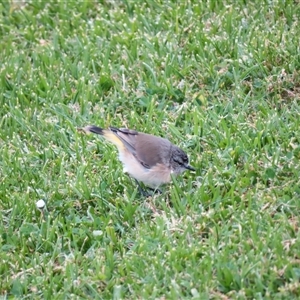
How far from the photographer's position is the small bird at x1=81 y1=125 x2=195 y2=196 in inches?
254

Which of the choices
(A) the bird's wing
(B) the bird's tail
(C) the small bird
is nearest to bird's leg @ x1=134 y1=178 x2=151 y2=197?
(C) the small bird

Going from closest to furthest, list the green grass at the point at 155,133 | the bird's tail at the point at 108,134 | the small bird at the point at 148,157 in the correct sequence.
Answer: the green grass at the point at 155,133, the small bird at the point at 148,157, the bird's tail at the point at 108,134

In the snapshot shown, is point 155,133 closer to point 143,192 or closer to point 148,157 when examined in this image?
point 148,157

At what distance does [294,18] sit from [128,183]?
290cm

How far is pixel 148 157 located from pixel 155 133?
0.63 metres

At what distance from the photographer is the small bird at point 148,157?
645 centimetres

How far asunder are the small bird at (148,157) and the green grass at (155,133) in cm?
15

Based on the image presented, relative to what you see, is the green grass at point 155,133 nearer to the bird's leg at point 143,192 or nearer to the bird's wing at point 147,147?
the bird's leg at point 143,192

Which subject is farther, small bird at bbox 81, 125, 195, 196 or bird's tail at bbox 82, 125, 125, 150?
bird's tail at bbox 82, 125, 125, 150

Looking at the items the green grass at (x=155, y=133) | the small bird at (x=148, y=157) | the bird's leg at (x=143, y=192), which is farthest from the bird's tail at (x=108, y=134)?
the bird's leg at (x=143, y=192)

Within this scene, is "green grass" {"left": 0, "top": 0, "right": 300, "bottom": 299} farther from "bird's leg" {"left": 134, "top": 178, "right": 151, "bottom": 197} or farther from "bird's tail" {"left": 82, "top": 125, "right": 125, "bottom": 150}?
"bird's tail" {"left": 82, "top": 125, "right": 125, "bottom": 150}

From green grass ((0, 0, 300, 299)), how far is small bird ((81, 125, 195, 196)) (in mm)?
153

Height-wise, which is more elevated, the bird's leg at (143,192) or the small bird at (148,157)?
the small bird at (148,157)

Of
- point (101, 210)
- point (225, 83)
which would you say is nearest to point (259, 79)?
point (225, 83)
